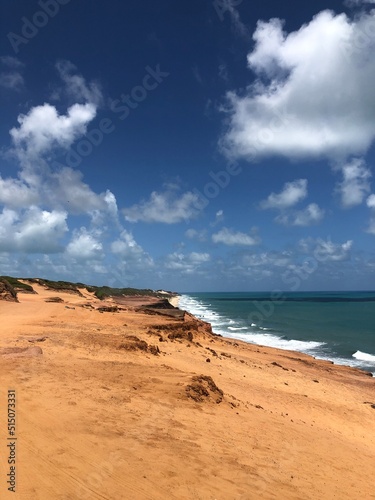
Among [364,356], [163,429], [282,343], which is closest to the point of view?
[163,429]

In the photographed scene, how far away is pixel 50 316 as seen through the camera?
23062 mm

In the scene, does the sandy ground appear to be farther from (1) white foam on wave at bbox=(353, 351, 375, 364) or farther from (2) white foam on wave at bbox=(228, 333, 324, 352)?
(2) white foam on wave at bbox=(228, 333, 324, 352)

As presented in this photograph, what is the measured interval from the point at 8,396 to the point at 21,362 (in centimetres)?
283

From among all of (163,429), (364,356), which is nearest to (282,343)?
(364,356)

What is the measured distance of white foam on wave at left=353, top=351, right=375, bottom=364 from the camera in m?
29.3

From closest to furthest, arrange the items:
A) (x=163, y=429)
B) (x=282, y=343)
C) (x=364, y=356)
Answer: (x=163, y=429)
(x=364, y=356)
(x=282, y=343)

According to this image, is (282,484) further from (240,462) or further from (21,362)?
(21,362)

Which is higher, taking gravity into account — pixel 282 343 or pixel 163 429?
pixel 163 429

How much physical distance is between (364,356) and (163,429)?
2870cm

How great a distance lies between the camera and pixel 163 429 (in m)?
7.72

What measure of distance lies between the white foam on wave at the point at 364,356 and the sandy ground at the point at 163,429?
15.0 m

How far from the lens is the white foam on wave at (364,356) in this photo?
1154 inches

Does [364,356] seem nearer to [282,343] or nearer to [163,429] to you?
[282,343]

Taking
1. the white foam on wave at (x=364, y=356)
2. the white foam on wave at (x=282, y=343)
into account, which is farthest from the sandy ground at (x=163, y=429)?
the white foam on wave at (x=282, y=343)
